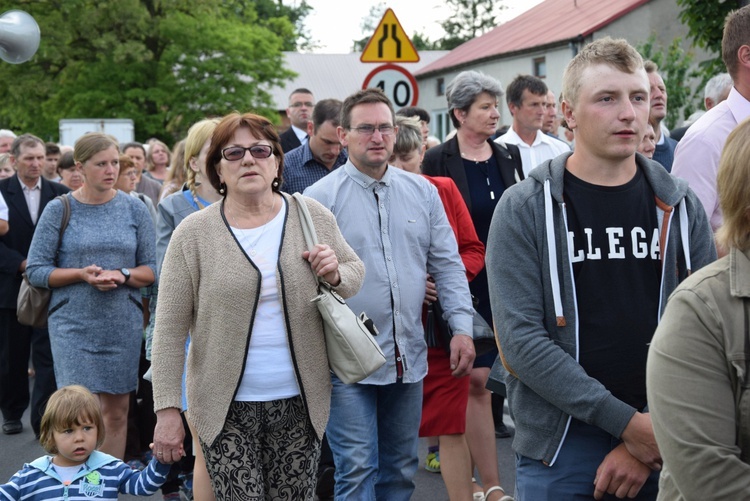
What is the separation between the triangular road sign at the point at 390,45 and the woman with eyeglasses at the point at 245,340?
266 inches

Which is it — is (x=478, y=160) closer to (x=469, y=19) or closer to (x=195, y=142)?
(x=195, y=142)

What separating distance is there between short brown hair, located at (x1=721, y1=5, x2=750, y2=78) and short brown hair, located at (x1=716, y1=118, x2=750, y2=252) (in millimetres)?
1992

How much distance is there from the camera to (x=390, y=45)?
36.0 ft

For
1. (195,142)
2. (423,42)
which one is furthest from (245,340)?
(423,42)

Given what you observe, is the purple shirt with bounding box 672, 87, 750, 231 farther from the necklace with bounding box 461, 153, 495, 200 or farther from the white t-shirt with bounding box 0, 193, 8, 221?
the white t-shirt with bounding box 0, 193, 8, 221

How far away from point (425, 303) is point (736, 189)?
3.29 meters

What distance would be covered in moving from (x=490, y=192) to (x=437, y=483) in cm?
200

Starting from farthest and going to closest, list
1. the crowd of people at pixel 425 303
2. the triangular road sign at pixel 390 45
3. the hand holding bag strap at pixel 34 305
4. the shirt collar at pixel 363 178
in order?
the triangular road sign at pixel 390 45, the hand holding bag strap at pixel 34 305, the shirt collar at pixel 363 178, the crowd of people at pixel 425 303

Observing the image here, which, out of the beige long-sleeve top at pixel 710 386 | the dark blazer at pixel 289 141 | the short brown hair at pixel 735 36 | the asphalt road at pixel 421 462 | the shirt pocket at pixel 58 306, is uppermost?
the short brown hair at pixel 735 36

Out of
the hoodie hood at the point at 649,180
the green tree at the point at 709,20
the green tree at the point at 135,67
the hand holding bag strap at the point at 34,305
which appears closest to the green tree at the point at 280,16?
the green tree at the point at 135,67

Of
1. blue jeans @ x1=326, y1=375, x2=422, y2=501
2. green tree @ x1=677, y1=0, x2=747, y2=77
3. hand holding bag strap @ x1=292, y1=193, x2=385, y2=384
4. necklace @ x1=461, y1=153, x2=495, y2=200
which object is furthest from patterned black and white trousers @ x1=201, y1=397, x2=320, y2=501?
green tree @ x1=677, y1=0, x2=747, y2=77

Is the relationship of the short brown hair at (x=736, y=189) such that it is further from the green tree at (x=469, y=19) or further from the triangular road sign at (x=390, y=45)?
the green tree at (x=469, y=19)

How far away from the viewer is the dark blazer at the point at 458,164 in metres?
6.71

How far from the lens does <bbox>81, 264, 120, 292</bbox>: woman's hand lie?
21.5 ft
